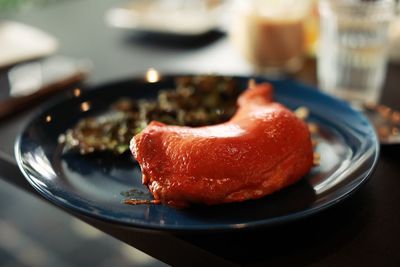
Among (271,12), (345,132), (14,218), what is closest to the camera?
(345,132)

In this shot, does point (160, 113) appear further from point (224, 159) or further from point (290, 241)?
point (290, 241)

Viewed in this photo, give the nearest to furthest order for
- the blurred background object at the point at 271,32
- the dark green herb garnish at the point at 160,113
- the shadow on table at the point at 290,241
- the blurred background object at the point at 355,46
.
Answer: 1. the shadow on table at the point at 290,241
2. the dark green herb garnish at the point at 160,113
3. the blurred background object at the point at 355,46
4. the blurred background object at the point at 271,32

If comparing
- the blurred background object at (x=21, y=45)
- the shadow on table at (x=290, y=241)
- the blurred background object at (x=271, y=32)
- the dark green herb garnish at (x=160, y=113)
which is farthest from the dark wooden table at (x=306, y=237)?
the blurred background object at (x=271, y=32)

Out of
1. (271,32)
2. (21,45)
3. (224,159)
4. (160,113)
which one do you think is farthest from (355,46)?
(21,45)

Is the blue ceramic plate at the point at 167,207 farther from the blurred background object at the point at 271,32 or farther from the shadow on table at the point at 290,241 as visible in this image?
the blurred background object at the point at 271,32

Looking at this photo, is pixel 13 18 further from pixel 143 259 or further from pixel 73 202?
pixel 73 202

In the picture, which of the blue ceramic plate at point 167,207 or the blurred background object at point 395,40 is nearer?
the blue ceramic plate at point 167,207

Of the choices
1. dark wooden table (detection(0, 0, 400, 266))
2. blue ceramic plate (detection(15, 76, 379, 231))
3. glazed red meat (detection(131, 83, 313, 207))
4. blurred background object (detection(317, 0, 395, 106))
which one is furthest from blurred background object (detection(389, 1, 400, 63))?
glazed red meat (detection(131, 83, 313, 207))

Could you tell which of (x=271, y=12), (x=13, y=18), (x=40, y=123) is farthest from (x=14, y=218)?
(x=271, y=12)
